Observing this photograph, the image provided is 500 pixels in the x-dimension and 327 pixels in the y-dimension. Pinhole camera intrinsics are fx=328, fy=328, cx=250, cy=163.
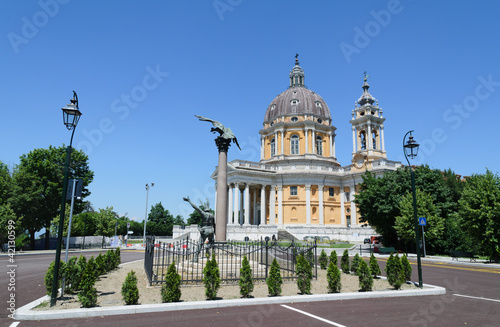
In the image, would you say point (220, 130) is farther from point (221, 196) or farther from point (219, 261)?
point (219, 261)

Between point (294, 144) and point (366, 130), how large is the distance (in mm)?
14468

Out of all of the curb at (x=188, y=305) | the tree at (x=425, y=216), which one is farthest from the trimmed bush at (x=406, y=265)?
the tree at (x=425, y=216)

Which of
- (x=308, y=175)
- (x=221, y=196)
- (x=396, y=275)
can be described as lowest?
(x=396, y=275)

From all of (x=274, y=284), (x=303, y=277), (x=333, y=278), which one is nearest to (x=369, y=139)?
(x=333, y=278)

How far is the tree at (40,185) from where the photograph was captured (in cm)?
4203

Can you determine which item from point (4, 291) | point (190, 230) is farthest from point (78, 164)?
point (4, 291)

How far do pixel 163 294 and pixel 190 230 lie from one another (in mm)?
42630

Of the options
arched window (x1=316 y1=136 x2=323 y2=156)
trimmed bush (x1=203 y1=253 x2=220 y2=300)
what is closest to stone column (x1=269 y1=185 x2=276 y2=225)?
arched window (x1=316 y1=136 x2=323 y2=156)

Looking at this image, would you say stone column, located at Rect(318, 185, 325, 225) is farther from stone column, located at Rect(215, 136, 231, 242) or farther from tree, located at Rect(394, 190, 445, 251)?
stone column, located at Rect(215, 136, 231, 242)

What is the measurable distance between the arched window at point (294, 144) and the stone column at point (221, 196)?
48815 mm

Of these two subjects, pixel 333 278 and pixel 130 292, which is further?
pixel 333 278

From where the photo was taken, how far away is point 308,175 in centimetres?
6094

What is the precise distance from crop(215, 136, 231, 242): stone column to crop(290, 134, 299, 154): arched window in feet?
160

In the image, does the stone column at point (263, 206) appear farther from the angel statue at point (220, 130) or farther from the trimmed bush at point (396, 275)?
the trimmed bush at point (396, 275)
